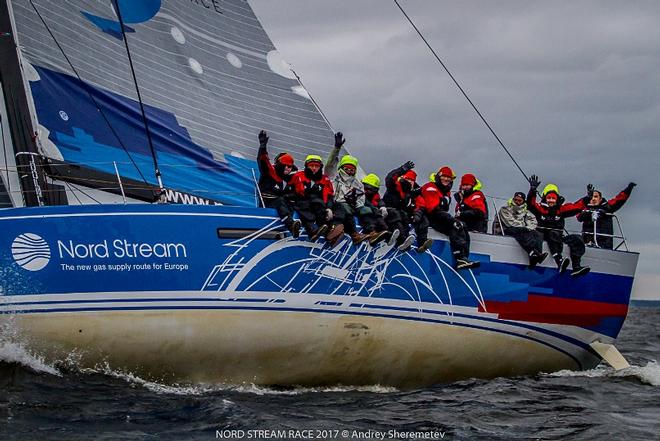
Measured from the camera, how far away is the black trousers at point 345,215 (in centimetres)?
985

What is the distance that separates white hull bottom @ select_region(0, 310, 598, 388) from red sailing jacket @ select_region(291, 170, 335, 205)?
3.40ft

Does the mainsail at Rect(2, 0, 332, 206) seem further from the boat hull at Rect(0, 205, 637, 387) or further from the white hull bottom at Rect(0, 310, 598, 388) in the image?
the white hull bottom at Rect(0, 310, 598, 388)

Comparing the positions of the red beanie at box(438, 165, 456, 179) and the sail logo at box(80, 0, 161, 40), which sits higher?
the sail logo at box(80, 0, 161, 40)

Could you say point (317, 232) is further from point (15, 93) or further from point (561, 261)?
point (561, 261)

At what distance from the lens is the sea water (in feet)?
24.9

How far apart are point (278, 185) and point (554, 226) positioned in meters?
3.39

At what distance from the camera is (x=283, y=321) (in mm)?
9398

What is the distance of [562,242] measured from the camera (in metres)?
11.7

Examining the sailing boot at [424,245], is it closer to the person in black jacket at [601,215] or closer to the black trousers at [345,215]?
the black trousers at [345,215]

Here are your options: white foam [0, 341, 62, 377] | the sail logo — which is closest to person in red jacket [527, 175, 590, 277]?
the sail logo

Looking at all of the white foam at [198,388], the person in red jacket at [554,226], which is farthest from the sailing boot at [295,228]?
the person in red jacket at [554,226]

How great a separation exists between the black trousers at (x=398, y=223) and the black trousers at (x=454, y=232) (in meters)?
0.42

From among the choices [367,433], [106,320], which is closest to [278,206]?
[106,320]

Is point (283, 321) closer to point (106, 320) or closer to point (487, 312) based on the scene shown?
point (106, 320)
